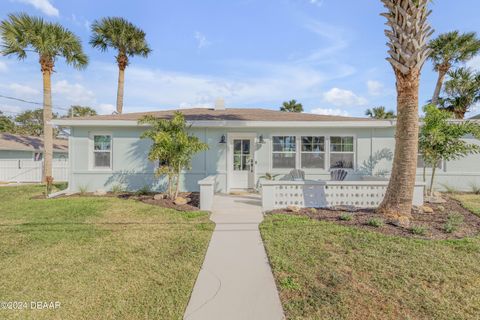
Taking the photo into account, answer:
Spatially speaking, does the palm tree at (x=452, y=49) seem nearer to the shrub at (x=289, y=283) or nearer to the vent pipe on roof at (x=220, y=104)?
the vent pipe on roof at (x=220, y=104)

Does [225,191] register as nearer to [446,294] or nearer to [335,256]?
[335,256]

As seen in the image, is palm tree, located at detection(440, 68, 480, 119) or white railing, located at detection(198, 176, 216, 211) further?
palm tree, located at detection(440, 68, 480, 119)

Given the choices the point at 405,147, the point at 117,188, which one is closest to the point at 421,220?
the point at 405,147

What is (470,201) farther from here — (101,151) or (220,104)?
(101,151)

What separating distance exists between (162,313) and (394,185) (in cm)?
580

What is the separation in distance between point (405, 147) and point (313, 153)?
14.8ft

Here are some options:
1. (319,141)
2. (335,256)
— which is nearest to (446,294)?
(335,256)

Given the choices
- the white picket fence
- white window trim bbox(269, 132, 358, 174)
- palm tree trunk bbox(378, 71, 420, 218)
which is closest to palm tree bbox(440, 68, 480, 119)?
white window trim bbox(269, 132, 358, 174)

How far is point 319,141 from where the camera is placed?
404 inches

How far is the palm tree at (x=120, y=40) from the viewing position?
16.2 meters

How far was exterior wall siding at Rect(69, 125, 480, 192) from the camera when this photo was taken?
1008 cm

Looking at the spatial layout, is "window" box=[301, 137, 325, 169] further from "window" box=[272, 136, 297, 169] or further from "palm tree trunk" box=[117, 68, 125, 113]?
"palm tree trunk" box=[117, 68, 125, 113]

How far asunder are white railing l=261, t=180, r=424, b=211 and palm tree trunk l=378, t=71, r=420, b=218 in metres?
1.28

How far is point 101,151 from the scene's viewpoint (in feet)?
33.7
